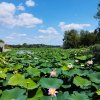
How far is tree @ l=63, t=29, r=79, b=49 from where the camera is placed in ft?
236

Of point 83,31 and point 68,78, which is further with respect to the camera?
point 83,31

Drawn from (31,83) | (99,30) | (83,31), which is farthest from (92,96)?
(83,31)

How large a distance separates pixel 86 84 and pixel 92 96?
0.18 metres

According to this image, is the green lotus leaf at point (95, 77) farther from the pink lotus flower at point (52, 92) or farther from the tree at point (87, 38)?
the tree at point (87, 38)

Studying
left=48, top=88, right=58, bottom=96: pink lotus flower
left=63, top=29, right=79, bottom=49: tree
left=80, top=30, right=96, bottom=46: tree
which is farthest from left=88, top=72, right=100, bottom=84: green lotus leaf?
left=63, top=29, right=79, bottom=49: tree

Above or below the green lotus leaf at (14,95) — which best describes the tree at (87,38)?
above

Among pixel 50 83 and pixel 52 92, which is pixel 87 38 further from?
pixel 52 92

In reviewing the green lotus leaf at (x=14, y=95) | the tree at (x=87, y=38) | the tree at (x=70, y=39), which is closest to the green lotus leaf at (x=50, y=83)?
the green lotus leaf at (x=14, y=95)

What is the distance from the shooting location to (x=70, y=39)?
242ft

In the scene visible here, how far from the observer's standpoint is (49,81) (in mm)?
2990

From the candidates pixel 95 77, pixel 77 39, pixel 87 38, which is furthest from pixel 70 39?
pixel 95 77

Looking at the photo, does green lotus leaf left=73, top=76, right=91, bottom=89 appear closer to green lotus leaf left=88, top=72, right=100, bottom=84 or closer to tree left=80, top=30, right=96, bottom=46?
green lotus leaf left=88, top=72, right=100, bottom=84

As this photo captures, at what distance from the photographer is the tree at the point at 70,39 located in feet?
236

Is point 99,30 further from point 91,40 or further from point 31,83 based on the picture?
point 31,83
